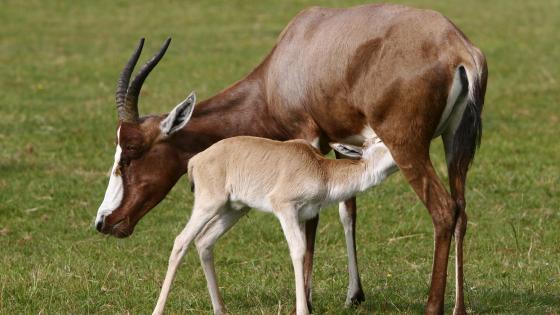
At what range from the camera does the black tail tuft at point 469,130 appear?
6.67m

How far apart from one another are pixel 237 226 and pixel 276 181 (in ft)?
10.4

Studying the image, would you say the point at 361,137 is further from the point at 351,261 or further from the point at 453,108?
the point at 351,261

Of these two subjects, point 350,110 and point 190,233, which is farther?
point 350,110

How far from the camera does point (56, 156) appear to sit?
40.5 ft

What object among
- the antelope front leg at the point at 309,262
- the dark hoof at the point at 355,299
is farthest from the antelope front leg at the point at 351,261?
the antelope front leg at the point at 309,262

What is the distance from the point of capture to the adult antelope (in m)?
6.77

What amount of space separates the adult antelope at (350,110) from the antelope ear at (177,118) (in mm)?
10

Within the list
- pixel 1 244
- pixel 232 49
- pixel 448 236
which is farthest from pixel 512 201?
pixel 232 49

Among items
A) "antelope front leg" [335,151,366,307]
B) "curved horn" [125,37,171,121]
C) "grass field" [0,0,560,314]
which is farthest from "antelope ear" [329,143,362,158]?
"curved horn" [125,37,171,121]

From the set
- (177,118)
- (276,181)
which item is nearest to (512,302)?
(276,181)

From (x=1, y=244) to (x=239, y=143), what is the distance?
3.22 m

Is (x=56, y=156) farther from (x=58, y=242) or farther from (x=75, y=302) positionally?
(x=75, y=302)

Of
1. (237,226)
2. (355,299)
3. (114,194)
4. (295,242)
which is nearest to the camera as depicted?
(295,242)

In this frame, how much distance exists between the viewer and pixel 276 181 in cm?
663
